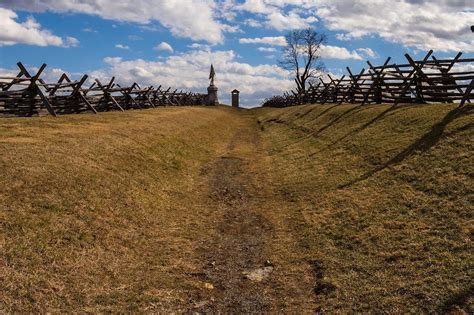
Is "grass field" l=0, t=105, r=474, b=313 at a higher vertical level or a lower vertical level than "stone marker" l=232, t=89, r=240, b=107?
lower

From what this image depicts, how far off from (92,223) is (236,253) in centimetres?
289

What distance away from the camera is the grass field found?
6.18 meters

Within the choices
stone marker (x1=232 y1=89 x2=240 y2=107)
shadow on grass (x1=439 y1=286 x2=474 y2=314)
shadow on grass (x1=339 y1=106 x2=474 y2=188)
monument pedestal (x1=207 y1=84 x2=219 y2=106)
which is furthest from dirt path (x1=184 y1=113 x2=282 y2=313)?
stone marker (x1=232 y1=89 x2=240 y2=107)

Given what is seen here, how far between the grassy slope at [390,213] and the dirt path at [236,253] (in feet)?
2.43

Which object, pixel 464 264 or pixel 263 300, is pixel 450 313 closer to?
pixel 464 264

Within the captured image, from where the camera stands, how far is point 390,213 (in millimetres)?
8820

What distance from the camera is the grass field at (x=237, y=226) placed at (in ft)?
20.3

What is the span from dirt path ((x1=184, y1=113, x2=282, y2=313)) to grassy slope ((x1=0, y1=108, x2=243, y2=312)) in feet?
1.19

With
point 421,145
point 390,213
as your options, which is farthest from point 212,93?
point 390,213

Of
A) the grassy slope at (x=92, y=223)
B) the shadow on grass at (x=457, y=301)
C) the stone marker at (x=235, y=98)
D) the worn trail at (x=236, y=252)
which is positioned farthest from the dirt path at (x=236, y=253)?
the stone marker at (x=235, y=98)

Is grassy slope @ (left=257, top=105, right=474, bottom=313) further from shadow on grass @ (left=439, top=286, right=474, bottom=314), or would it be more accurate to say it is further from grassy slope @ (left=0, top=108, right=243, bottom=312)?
grassy slope @ (left=0, top=108, right=243, bottom=312)

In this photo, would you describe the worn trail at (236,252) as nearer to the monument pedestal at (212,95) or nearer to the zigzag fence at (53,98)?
the zigzag fence at (53,98)

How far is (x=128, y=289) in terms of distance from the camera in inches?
257

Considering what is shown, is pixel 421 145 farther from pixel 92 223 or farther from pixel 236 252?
pixel 92 223
